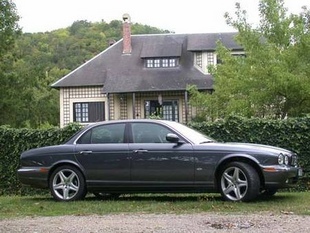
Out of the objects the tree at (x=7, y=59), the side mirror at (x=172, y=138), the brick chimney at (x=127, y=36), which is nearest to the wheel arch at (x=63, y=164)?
the side mirror at (x=172, y=138)

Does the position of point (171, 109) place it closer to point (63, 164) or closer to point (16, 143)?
point (16, 143)

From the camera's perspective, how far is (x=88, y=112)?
38.8 meters

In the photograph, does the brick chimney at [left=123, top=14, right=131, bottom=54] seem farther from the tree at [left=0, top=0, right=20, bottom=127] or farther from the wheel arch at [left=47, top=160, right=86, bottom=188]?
the wheel arch at [left=47, top=160, right=86, bottom=188]

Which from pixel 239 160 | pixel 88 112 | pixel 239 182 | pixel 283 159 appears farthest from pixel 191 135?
pixel 88 112

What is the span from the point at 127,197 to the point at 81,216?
2996mm

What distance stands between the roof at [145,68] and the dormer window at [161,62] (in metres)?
0.29

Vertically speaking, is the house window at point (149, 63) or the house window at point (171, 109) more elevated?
the house window at point (149, 63)

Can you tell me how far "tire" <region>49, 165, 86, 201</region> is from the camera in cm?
995

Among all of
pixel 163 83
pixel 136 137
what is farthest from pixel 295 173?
pixel 163 83

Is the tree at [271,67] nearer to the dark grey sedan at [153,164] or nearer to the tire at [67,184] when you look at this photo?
the dark grey sedan at [153,164]

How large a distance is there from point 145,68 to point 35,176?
94.3ft

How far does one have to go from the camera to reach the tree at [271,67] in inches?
723

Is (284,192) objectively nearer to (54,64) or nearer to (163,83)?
(163,83)

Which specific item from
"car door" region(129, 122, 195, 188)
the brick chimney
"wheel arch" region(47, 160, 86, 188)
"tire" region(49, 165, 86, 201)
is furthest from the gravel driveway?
the brick chimney
